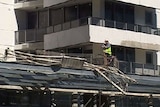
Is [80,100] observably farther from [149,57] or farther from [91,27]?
[149,57]

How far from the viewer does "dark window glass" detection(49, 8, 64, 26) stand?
3666 cm

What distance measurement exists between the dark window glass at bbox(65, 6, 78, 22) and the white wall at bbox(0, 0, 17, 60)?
428 cm

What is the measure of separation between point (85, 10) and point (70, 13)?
1.55 m

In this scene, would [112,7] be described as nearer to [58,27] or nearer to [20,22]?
[58,27]

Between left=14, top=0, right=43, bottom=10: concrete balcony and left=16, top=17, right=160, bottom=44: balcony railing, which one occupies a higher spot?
left=14, top=0, right=43, bottom=10: concrete balcony

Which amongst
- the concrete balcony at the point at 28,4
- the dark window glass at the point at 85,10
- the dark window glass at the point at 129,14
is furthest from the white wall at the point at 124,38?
the concrete balcony at the point at 28,4

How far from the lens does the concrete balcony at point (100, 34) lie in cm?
3306

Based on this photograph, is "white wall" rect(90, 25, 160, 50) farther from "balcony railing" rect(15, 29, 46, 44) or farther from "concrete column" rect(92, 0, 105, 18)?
"balcony railing" rect(15, 29, 46, 44)

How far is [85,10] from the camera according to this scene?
35188 mm

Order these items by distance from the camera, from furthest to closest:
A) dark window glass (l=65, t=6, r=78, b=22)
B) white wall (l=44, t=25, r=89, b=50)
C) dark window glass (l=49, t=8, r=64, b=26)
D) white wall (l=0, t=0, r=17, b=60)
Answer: dark window glass (l=49, t=8, r=64, b=26) → white wall (l=0, t=0, r=17, b=60) → dark window glass (l=65, t=6, r=78, b=22) → white wall (l=44, t=25, r=89, b=50)

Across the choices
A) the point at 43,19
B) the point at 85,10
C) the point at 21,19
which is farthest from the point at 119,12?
the point at 21,19

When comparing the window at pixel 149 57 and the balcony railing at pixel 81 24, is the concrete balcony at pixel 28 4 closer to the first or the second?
the balcony railing at pixel 81 24

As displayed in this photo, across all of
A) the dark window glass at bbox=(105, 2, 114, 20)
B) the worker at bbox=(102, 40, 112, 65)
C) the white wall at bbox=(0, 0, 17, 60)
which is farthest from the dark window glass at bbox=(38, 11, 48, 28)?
the worker at bbox=(102, 40, 112, 65)

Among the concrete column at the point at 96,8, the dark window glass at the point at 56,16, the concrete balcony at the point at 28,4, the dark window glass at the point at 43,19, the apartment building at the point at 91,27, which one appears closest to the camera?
the apartment building at the point at 91,27
